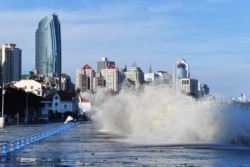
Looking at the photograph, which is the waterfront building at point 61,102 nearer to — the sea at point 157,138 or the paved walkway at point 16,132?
the sea at point 157,138

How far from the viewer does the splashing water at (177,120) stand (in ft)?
143

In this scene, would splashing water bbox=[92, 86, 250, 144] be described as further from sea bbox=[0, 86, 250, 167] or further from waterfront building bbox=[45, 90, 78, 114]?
waterfront building bbox=[45, 90, 78, 114]

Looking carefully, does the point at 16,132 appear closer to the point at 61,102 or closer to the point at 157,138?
the point at 157,138

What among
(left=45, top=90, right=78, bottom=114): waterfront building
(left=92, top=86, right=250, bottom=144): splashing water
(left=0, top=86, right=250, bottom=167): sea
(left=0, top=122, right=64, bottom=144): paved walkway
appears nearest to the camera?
(left=0, top=86, right=250, bottom=167): sea

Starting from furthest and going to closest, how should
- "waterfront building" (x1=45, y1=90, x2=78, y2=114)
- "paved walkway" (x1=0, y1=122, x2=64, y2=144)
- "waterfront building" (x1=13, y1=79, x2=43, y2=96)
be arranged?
"waterfront building" (x1=13, y1=79, x2=43, y2=96) < "waterfront building" (x1=45, y1=90, x2=78, y2=114) < "paved walkway" (x1=0, y1=122, x2=64, y2=144)

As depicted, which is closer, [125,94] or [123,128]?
[123,128]

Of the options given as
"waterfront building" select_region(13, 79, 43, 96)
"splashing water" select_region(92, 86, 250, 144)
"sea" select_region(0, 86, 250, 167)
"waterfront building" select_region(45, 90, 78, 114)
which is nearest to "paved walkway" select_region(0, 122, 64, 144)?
"sea" select_region(0, 86, 250, 167)

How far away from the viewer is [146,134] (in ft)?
186

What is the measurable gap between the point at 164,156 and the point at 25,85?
168899 millimetres

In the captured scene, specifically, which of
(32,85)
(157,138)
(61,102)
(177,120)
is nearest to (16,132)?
(157,138)

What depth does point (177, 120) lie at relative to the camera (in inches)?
1982

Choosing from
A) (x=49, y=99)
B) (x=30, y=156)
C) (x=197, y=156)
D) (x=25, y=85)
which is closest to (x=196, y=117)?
(x=197, y=156)

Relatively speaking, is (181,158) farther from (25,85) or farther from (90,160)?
(25,85)

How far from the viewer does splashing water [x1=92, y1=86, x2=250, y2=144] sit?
43.5 meters
